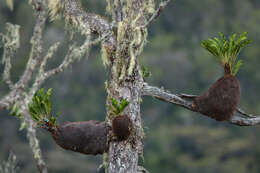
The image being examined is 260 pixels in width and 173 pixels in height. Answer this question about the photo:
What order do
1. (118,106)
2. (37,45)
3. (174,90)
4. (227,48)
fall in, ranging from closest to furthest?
(37,45) < (118,106) < (227,48) < (174,90)

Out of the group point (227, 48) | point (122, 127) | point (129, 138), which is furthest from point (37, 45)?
point (227, 48)

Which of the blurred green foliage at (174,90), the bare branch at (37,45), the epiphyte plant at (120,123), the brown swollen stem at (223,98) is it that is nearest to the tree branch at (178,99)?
the brown swollen stem at (223,98)

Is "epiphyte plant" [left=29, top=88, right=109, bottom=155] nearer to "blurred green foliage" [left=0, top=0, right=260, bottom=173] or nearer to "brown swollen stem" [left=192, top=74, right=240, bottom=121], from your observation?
"brown swollen stem" [left=192, top=74, right=240, bottom=121]

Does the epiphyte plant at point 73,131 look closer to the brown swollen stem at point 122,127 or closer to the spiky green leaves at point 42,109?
the spiky green leaves at point 42,109

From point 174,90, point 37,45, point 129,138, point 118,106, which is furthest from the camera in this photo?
point 174,90

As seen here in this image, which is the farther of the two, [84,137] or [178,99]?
[178,99]

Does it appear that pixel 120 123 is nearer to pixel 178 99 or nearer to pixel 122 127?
pixel 122 127

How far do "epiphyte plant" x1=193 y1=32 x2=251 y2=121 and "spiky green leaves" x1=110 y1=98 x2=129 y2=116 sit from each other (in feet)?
2.25

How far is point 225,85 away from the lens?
3092 millimetres

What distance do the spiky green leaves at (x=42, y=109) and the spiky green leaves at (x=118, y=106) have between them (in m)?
0.46

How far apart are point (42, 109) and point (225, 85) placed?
52.4 inches

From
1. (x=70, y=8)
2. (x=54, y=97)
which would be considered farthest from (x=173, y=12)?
(x=70, y=8)

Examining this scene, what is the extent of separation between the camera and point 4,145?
19156 mm

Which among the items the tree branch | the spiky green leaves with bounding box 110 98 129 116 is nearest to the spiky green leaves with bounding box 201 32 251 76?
the tree branch
